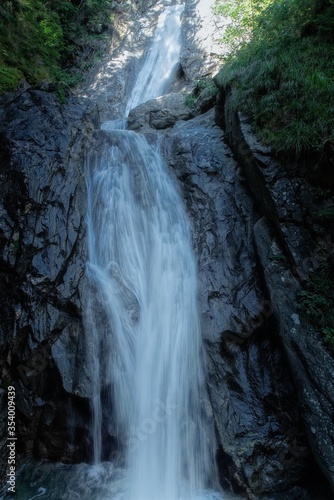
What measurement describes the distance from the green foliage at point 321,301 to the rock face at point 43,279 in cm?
353

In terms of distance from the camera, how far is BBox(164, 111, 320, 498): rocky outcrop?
15.2ft

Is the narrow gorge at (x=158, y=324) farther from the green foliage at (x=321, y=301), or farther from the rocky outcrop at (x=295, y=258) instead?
the green foliage at (x=321, y=301)

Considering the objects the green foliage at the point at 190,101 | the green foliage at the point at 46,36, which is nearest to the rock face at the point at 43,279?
Result: the green foliage at the point at 46,36

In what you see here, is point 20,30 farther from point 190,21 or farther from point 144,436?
point 144,436

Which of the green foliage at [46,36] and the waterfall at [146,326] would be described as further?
the green foliage at [46,36]

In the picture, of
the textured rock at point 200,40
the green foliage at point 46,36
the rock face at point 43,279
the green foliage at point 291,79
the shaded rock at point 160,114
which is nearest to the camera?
the rock face at point 43,279

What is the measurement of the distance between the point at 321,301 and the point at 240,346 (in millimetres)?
1449

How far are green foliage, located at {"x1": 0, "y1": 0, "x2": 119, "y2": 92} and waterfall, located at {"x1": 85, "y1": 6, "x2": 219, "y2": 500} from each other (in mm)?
3366

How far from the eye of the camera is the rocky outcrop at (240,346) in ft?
15.2

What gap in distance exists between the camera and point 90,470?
488 centimetres

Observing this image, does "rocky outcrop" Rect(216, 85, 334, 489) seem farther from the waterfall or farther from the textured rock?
the textured rock

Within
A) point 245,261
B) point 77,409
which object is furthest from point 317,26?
point 77,409

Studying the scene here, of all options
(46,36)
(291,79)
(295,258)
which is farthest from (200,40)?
(295,258)

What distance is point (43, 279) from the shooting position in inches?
217
